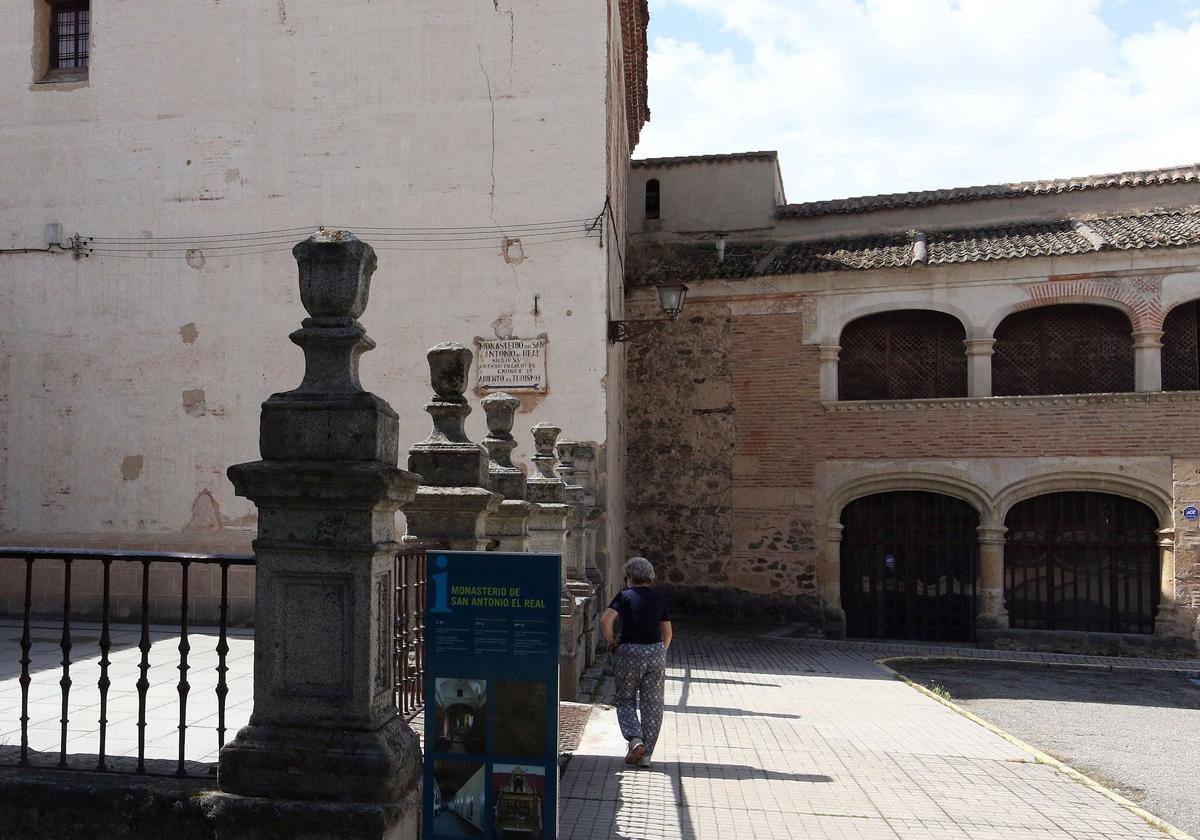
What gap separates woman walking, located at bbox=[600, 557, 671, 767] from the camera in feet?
20.7

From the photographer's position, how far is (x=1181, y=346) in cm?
1595

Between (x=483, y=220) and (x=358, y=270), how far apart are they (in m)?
9.81

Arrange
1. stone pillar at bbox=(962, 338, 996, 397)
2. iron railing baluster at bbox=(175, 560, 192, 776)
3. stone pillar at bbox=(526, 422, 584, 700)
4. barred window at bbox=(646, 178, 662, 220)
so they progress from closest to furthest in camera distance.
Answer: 1. iron railing baluster at bbox=(175, 560, 192, 776)
2. stone pillar at bbox=(526, 422, 584, 700)
3. stone pillar at bbox=(962, 338, 996, 397)
4. barred window at bbox=(646, 178, 662, 220)

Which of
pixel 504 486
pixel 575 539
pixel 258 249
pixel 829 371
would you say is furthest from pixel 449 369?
pixel 829 371

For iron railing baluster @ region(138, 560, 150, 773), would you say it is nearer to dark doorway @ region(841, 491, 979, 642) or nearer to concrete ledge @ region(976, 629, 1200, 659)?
dark doorway @ region(841, 491, 979, 642)

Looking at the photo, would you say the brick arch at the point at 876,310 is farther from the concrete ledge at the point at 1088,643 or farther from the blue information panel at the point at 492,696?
the blue information panel at the point at 492,696

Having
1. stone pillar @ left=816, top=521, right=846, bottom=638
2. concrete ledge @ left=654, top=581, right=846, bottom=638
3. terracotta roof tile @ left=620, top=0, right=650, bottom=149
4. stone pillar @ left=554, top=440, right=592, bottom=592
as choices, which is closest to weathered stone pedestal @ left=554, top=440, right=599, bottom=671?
stone pillar @ left=554, top=440, right=592, bottom=592

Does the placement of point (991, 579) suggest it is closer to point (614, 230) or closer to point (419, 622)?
point (614, 230)

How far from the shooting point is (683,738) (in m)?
7.29

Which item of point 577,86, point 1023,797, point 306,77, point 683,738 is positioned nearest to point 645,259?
point 577,86

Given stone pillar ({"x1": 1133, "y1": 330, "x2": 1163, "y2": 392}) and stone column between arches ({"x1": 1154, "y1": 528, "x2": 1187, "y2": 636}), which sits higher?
stone pillar ({"x1": 1133, "y1": 330, "x2": 1163, "y2": 392})

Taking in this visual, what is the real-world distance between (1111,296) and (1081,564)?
455 centimetres

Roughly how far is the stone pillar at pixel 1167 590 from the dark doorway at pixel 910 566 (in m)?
2.82

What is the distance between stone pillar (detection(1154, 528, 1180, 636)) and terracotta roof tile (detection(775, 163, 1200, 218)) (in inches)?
274
